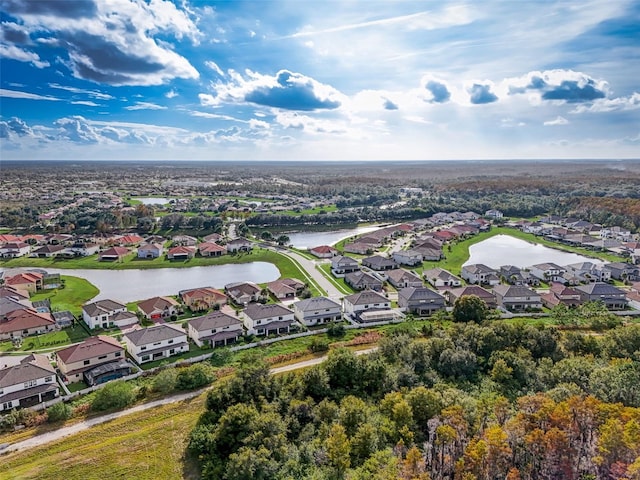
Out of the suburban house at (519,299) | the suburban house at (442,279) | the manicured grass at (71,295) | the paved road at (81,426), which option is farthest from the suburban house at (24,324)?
the suburban house at (519,299)

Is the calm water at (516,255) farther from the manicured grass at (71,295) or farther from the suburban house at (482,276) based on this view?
the manicured grass at (71,295)

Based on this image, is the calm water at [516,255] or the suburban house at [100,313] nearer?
the suburban house at [100,313]

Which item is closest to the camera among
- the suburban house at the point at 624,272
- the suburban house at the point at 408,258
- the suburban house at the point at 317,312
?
the suburban house at the point at 317,312

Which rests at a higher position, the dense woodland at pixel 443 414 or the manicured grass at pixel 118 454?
the dense woodland at pixel 443 414

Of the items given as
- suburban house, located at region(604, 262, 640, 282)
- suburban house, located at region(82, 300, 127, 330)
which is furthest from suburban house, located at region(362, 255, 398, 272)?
suburban house, located at region(82, 300, 127, 330)

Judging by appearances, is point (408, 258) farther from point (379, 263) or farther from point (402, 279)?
point (402, 279)

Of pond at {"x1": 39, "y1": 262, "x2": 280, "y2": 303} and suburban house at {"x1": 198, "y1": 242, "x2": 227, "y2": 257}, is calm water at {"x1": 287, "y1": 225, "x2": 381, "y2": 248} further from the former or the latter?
pond at {"x1": 39, "y1": 262, "x2": 280, "y2": 303}

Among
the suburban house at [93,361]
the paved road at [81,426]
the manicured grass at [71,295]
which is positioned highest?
the suburban house at [93,361]
